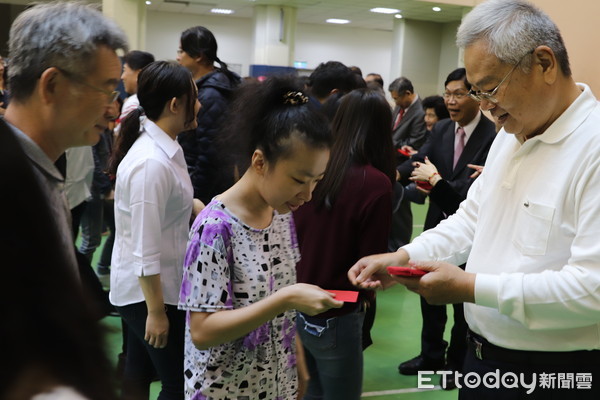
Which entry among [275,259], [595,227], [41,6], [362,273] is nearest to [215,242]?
[275,259]

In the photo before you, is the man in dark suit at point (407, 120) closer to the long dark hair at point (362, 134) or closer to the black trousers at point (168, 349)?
the long dark hair at point (362, 134)

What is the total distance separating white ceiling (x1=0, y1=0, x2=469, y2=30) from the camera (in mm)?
14953

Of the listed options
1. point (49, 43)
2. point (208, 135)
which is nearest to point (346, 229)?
point (49, 43)

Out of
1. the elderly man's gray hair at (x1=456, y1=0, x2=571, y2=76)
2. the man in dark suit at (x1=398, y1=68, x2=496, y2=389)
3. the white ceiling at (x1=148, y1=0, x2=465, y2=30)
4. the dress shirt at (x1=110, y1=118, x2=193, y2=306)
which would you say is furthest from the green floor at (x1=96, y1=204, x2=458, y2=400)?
the white ceiling at (x1=148, y1=0, x2=465, y2=30)

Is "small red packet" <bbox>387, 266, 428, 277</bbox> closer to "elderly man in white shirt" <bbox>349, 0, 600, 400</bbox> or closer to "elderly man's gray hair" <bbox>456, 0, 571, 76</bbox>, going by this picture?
"elderly man in white shirt" <bbox>349, 0, 600, 400</bbox>

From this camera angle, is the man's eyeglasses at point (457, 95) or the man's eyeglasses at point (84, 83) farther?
the man's eyeglasses at point (457, 95)

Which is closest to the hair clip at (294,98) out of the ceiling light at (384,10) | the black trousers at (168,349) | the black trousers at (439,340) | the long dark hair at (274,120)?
the long dark hair at (274,120)

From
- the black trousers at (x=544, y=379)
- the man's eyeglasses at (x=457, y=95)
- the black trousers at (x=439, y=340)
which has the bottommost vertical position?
the black trousers at (x=439, y=340)

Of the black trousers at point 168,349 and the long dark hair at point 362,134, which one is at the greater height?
the long dark hair at point 362,134

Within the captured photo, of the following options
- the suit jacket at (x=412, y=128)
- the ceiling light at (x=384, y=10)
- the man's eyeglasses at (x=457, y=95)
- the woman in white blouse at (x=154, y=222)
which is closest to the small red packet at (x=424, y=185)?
the man's eyeglasses at (x=457, y=95)

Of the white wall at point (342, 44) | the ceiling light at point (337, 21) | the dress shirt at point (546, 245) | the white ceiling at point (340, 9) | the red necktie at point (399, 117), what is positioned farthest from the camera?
the ceiling light at point (337, 21)

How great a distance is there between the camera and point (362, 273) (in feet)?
7.02

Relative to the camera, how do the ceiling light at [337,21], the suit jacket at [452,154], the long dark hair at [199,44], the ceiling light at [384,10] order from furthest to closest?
the ceiling light at [337,21] → the ceiling light at [384,10] → the long dark hair at [199,44] → the suit jacket at [452,154]

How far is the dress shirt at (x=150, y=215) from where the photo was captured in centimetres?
244
